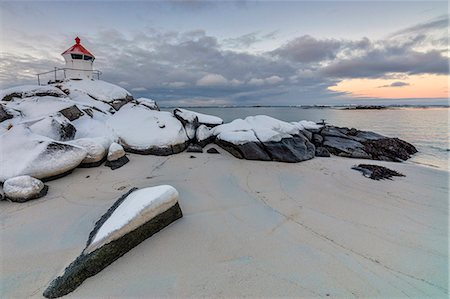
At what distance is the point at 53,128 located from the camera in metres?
7.37

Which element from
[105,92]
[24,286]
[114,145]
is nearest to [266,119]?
[114,145]

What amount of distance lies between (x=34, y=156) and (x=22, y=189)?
125 cm

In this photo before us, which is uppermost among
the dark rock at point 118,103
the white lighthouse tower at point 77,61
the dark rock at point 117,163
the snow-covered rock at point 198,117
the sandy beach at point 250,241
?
the white lighthouse tower at point 77,61

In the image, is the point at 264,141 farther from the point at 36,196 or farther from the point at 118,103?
the point at 118,103

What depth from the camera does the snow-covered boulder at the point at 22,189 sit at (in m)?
4.54

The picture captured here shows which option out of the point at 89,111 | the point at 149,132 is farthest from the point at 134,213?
the point at 89,111

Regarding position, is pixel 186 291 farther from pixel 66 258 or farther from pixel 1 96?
pixel 1 96

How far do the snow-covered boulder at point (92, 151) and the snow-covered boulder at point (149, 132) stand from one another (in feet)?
5.11

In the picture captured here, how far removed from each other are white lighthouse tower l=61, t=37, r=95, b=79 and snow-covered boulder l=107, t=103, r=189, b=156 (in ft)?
34.5

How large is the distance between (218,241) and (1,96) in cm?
1374

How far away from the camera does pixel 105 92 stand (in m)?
14.7

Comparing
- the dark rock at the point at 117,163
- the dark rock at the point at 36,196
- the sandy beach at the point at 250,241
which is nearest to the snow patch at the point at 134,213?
the sandy beach at the point at 250,241

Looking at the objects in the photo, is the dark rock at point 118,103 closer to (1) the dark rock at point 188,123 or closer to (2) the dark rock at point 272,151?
(1) the dark rock at point 188,123

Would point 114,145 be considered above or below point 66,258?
above
